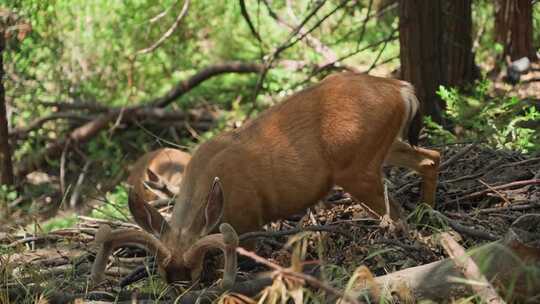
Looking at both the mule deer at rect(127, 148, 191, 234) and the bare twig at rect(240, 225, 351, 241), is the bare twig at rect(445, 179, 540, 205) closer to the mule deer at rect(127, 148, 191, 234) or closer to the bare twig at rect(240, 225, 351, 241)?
the bare twig at rect(240, 225, 351, 241)

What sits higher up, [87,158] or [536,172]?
[536,172]

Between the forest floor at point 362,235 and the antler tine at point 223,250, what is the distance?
0.26 m

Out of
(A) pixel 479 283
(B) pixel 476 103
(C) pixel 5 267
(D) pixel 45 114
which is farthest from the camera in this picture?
(D) pixel 45 114

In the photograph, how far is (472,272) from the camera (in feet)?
14.3

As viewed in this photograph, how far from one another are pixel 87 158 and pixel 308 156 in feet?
22.0

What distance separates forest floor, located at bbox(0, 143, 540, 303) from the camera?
5.45 meters

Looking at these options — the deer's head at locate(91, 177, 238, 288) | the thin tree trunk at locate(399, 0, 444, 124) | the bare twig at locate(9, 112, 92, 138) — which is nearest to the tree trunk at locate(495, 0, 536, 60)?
the thin tree trunk at locate(399, 0, 444, 124)

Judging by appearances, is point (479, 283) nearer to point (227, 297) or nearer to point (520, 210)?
point (227, 297)

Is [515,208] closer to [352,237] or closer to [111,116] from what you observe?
[352,237]

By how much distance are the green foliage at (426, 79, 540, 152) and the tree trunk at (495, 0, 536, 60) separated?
1227 millimetres

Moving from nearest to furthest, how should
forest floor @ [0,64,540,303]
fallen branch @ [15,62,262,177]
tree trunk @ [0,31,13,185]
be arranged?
forest floor @ [0,64,540,303] < tree trunk @ [0,31,13,185] < fallen branch @ [15,62,262,177]

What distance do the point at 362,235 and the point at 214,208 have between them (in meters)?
1.00

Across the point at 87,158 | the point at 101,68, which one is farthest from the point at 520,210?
the point at 101,68

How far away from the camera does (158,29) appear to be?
13672mm
